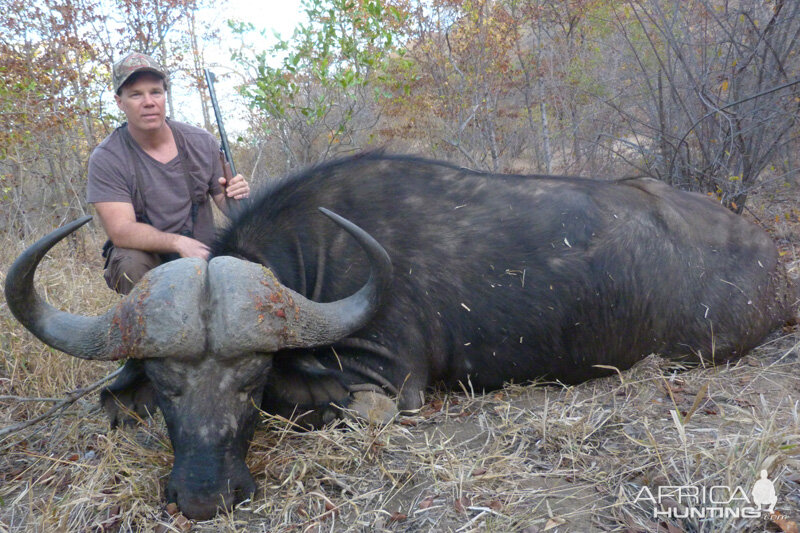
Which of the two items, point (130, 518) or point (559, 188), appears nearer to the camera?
point (130, 518)

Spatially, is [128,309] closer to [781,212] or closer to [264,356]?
[264,356]

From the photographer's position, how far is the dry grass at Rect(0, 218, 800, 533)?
2.14 meters

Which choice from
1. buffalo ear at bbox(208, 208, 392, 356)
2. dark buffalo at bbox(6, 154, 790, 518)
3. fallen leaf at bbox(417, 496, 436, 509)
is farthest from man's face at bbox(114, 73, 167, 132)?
fallen leaf at bbox(417, 496, 436, 509)

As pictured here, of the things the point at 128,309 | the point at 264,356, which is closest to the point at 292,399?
the point at 264,356

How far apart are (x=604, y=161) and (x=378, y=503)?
674 cm

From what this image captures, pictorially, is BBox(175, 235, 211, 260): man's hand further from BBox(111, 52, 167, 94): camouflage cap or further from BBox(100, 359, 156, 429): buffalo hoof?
BBox(111, 52, 167, 94): camouflage cap

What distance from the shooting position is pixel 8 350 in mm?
3768

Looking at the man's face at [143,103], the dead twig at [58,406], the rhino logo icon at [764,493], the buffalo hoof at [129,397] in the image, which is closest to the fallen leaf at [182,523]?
the buffalo hoof at [129,397]

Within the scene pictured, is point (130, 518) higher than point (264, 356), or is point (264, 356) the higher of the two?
point (264, 356)

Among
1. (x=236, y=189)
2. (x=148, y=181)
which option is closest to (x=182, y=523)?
(x=236, y=189)

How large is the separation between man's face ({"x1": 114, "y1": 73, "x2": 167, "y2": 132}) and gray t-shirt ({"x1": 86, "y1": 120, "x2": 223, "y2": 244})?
0.64 feet

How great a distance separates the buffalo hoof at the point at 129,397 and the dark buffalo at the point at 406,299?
16 millimetres

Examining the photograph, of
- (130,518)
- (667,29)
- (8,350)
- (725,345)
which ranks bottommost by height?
(725,345)

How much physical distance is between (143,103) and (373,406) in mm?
2731
